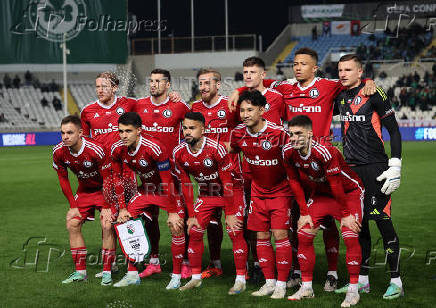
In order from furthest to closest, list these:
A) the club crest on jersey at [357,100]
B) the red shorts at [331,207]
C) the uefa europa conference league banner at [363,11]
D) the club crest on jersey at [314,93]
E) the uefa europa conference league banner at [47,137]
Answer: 1. the uefa europa conference league banner at [363,11]
2. the uefa europa conference league banner at [47,137]
3. the club crest on jersey at [314,93]
4. the club crest on jersey at [357,100]
5. the red shorts at [331,207]

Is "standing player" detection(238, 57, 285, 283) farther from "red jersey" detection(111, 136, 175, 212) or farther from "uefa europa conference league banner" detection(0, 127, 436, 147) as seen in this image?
"uefa europa conference league banner" detection(0, 127, 436, 147)

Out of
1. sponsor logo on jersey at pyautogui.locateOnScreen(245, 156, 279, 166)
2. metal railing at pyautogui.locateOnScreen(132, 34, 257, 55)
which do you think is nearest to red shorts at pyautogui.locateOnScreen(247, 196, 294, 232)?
sponsor logo on jersey at pyautogui.locateOnScreen(245, 156, 279, 166)

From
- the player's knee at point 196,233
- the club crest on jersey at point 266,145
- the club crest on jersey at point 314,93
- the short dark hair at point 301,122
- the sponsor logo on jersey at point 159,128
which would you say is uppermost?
the club crest on jersey at point 314,93

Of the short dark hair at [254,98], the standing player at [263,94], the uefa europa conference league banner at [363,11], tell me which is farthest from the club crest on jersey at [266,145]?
the uefa europa conference league banner at [363,11]

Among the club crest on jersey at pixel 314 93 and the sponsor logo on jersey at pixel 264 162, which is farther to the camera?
the club crest on jersey at pixel 314 93

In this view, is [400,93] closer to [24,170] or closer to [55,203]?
[24,170]

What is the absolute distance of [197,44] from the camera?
137 ft

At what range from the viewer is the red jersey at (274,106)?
23.0 ft

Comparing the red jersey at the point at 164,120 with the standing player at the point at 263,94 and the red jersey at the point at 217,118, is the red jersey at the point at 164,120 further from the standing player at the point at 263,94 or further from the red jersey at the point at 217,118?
the standing player at the point at 263,94

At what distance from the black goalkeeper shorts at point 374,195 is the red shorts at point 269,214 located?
78 centimetres

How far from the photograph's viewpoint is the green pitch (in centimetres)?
628

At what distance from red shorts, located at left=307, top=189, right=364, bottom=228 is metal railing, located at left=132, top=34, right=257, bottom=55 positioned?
3604cm

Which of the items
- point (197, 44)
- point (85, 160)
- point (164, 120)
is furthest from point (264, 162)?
point (197, 44)

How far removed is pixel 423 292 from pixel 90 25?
3492cm
